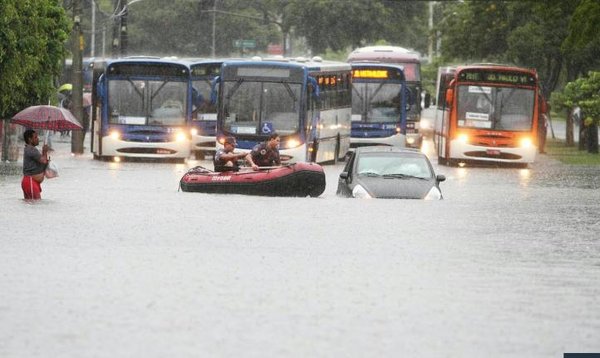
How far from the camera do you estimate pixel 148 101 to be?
49.8 metres

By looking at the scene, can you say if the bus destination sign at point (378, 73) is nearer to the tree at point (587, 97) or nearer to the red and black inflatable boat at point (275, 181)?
the tree at point (587, 97)

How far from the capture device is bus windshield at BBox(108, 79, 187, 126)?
4969 cm

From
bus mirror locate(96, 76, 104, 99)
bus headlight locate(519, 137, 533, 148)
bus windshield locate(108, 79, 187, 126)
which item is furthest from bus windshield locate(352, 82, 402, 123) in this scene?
bus mirror locate(96, 76, 104, 99)

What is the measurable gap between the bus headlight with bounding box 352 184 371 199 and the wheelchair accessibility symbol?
49.9ft

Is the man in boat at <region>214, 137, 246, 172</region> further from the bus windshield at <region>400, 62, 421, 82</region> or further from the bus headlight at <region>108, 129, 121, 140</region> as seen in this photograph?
the bus windshield at <region>400, 62, 421, 82</region>

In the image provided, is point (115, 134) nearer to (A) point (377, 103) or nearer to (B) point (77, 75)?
(B) point (77, 75)

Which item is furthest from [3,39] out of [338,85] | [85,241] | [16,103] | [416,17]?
[416,17]

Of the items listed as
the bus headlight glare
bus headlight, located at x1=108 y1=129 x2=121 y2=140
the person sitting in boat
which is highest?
the person sitting in boat

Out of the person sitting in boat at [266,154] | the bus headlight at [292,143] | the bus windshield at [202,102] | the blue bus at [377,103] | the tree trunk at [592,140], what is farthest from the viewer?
the tree trunk at [592,140]

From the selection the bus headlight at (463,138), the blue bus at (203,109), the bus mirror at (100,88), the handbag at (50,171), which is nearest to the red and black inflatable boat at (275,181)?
the handbag at (50,171)

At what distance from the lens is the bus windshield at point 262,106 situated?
45.5 meters

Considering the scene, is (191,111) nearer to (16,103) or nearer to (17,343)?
(16,103)

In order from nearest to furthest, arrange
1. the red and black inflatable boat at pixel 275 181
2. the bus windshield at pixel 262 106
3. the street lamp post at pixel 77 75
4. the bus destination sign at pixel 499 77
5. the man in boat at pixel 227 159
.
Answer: the red and black inflatable boat at pixel 275 181, the man in boat at pixel 227 159, the bus windshield at pixel 262 106, the bus destination sign at pixel 499 77, the street lamp post at pixel 77 75

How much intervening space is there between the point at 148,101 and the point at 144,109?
0.85 feet
